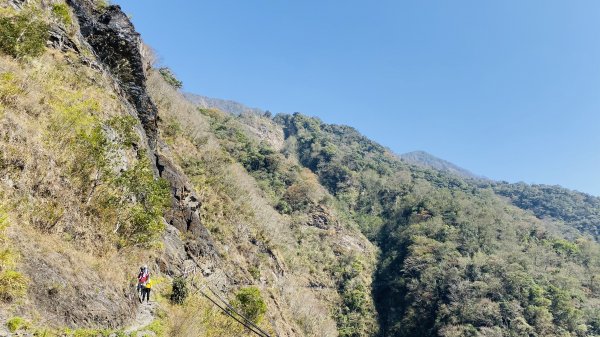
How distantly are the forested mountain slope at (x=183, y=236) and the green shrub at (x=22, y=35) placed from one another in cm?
5

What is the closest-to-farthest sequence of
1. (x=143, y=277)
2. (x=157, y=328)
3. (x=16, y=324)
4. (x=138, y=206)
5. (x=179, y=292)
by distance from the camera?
(x=16, y=324) < (x=157, y=328) < (x=143, y=277) < (x=138, y=206) < (x=179, y=292)

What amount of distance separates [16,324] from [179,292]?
25.9 ft

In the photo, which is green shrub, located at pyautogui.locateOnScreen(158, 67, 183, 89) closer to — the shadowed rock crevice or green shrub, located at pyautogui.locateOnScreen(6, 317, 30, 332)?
the shadowed rock crevice

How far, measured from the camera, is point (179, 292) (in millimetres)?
13734

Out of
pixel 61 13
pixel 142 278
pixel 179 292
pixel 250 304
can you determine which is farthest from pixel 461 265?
pixel 61 13

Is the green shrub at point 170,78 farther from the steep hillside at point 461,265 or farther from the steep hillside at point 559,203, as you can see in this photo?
the steep hillside at point 559,203

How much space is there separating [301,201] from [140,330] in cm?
5986

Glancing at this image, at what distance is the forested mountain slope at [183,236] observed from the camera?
8.69 meters

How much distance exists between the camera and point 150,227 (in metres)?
12.4

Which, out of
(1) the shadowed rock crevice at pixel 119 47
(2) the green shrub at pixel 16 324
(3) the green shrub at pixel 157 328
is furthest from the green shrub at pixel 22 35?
(3) the green shrub at pixel 157 328

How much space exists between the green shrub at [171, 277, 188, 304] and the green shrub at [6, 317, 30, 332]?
758cm

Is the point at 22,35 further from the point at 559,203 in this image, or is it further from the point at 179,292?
the point at 559,203

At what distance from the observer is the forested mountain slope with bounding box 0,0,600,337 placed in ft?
28.5

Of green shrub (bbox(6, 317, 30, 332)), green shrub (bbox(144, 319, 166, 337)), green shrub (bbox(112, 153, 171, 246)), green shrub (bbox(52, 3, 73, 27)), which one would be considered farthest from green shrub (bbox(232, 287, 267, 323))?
green shrub (bbox(52, 3, 73, 27))
